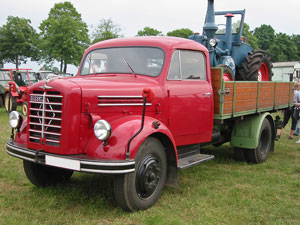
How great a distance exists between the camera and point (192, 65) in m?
4.81

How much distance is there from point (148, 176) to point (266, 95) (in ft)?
12.5

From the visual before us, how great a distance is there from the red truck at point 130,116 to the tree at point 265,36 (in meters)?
64.9

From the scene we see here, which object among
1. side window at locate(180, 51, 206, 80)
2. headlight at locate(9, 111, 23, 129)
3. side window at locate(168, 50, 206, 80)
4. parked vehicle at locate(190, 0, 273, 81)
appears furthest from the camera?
parked vehicle at locate(190, 0, 273, 81)

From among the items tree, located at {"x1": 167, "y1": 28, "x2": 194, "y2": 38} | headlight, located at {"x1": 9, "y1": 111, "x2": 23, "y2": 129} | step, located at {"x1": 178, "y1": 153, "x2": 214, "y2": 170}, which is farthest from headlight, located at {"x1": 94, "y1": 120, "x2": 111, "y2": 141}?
tree, located at {"x1": 167, "y1": 28, "x2": 194, "y2": 38}

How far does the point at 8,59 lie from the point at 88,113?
32876 millimetres

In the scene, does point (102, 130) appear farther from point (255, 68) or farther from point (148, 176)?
point (255, 68)

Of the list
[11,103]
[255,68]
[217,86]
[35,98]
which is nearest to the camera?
[35,98]

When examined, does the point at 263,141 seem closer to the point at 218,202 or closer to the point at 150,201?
the point at 218,202

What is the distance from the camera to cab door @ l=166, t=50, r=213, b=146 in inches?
174

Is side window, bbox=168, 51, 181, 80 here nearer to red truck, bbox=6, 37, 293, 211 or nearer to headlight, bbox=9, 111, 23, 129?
red truck, bbox=6, 37, 293, 211

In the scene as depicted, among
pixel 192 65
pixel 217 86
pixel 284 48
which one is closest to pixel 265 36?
pixel 284 48

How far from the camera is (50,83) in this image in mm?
3557

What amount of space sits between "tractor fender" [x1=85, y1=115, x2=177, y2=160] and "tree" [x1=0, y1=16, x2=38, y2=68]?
31946 millimetres

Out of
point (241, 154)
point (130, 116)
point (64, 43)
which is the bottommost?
point (241, 154)
